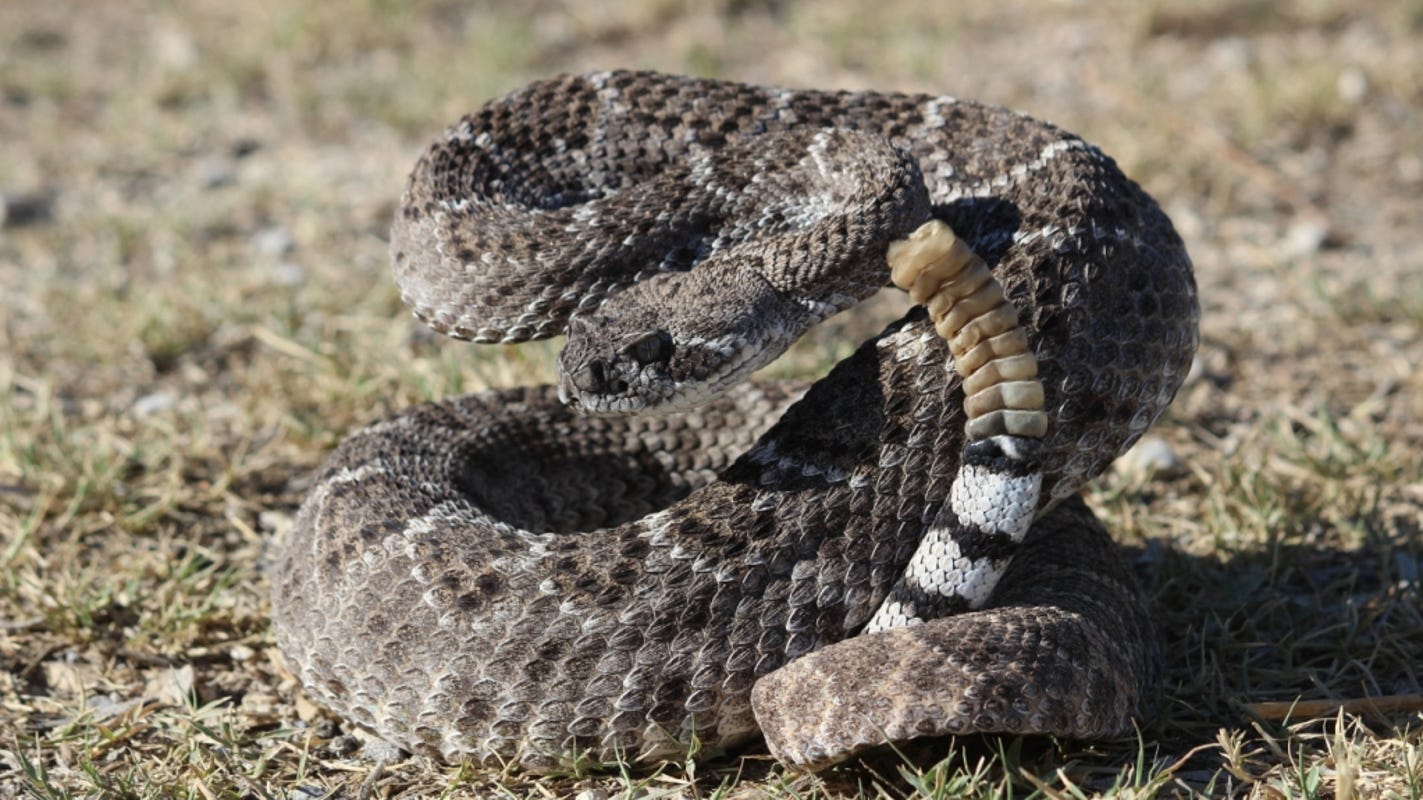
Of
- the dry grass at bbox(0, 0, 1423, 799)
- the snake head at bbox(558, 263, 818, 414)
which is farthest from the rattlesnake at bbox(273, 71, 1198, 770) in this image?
the dry grass at bbox(0, 0, 1423, 799)

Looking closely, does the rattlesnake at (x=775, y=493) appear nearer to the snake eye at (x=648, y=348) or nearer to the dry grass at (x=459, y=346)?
the snake eye at (x=648, y=348)

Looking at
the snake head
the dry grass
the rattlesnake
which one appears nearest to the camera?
the rattlesnake

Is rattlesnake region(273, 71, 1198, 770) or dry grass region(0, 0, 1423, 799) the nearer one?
rattlesnake region(273, 71, 1198, 770)

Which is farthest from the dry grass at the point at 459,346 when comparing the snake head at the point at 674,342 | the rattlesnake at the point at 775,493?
the snake head at the point at 674,342

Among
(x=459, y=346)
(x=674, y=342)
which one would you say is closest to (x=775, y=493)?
(x=674, y=342)

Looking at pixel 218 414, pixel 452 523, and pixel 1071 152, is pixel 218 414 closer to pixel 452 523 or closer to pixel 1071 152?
pixel 452 523

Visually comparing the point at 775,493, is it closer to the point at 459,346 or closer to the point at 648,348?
the point at 648,348

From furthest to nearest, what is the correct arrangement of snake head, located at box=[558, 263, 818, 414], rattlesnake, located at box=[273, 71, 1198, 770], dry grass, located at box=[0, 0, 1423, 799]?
dry grass, located at box=[0, 0, 1423, 799], snake head, located at box=[558, 263, 818, 414], rattlesnake, located at box=[273, 71, 1198, 770]

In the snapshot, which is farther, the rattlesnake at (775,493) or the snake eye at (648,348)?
the snake eye at (648,348)

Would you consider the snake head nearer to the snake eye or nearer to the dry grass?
the snake eye
